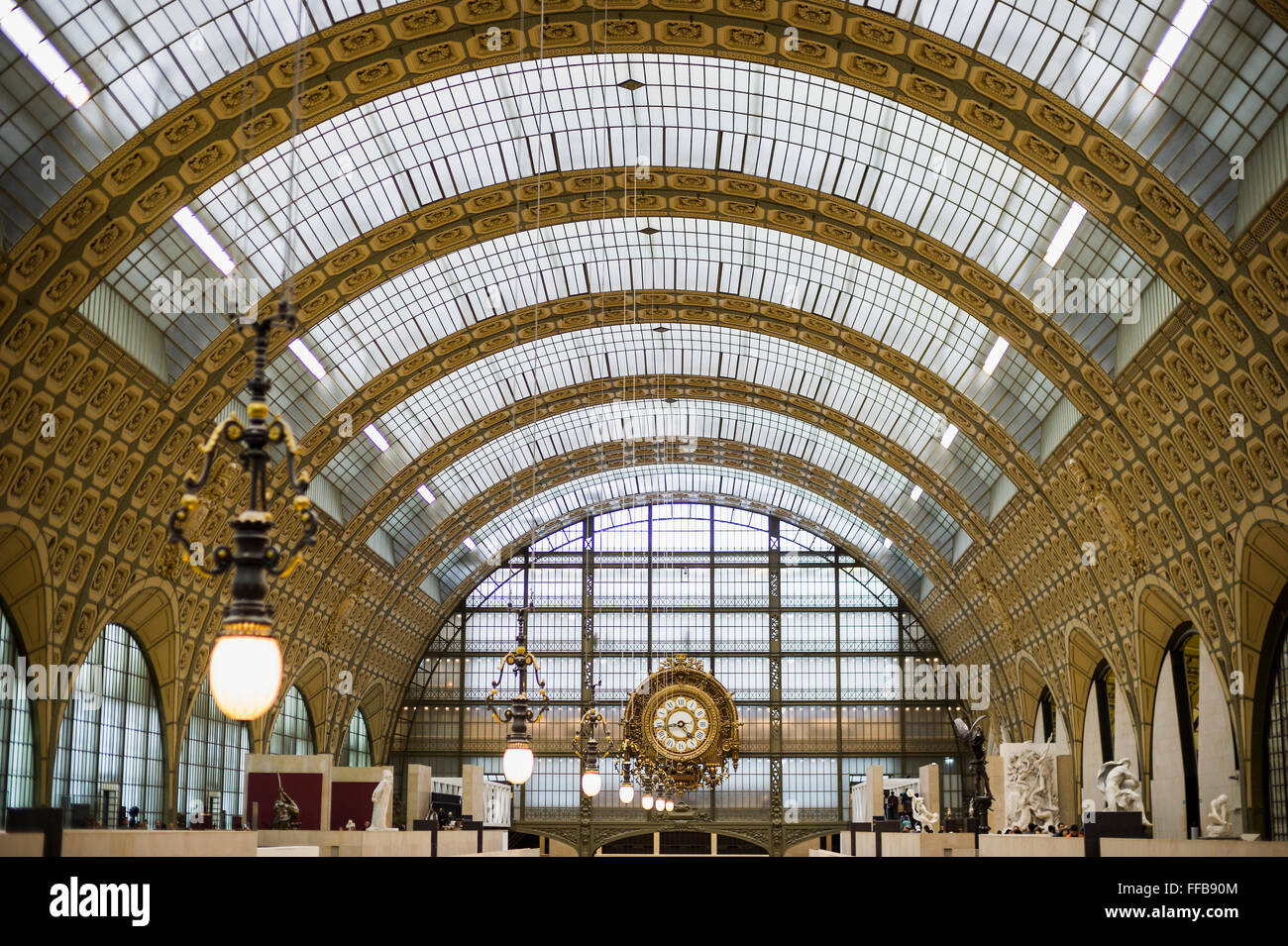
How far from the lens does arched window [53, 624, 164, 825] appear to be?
37.5 m

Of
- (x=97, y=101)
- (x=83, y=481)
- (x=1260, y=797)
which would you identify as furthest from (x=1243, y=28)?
(x=83, y=481)

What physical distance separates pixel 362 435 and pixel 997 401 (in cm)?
2392

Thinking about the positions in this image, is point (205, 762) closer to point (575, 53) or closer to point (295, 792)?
point (295, 792)

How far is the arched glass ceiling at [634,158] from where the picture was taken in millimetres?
33469

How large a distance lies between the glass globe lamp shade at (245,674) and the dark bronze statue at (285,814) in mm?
33291

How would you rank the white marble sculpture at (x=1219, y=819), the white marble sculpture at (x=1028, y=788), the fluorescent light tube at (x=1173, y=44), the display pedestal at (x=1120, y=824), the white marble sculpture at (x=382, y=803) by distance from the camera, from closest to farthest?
the fluorescent light tube at (x=1173, y=44) → the display pedestal at (x=1120, y=824) → the white marble sculpture at (x=1219, y=819) → the white marble sculpture at (x=382, y=803) → the white marble sculpture at (x=1028, y=788)

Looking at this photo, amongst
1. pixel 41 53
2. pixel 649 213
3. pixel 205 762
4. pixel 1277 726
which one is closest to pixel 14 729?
pixel 205 762

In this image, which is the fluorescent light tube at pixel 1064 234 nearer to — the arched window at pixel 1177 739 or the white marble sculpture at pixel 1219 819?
the arched window at pixel 1177 739

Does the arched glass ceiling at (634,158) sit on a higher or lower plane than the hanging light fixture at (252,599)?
higher

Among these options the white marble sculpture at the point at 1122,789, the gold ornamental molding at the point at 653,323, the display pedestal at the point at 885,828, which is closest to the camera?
the white marble sculpture at the point at 1122,789

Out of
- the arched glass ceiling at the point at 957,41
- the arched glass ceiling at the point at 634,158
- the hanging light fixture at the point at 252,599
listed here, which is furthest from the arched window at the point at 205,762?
the hanging light fixture at the point at 252,599

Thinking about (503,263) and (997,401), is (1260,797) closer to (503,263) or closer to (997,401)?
(997,401)

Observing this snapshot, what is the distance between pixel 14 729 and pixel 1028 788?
31.5m

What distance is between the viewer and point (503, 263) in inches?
1731
